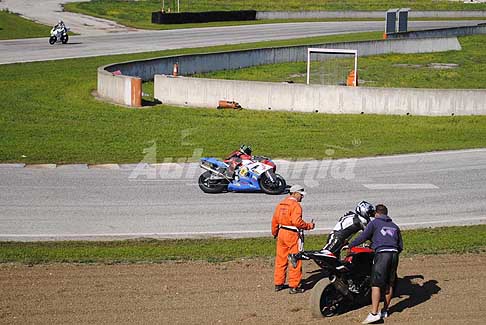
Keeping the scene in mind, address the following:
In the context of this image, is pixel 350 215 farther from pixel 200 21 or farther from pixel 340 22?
pixel 340 22

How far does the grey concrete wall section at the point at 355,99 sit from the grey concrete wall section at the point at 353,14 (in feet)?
129

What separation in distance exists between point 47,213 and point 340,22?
52.4 meters

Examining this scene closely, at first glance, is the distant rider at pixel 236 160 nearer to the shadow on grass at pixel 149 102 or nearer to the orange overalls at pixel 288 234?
the orange overalls at pixel 288 234

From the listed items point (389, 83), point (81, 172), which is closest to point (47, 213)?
point (81, 172)

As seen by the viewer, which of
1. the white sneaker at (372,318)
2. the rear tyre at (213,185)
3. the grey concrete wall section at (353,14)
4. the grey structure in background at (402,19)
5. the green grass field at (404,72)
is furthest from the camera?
the grey concrete wall section at (353,14)

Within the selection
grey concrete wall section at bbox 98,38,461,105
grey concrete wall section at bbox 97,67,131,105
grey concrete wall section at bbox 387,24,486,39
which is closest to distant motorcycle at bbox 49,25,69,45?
grey concrete wall section at bbox 98,38,461,105

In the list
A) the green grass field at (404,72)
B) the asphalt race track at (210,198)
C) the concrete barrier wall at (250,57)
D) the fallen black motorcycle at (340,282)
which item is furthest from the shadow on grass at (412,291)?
the green grass field at (404,72)

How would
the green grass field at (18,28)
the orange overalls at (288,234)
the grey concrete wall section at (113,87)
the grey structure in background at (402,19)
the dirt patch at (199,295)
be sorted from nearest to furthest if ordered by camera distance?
the dirt patch at (199,295), the orange overalls at (288,234), the grey concrete wall section at (113,87), the green grass field at (18,28), the grey structure in background at (402,19)

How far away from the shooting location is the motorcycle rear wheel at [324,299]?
1311 centimetres

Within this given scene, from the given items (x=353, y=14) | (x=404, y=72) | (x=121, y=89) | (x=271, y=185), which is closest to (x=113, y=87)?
(x=121, y=89)

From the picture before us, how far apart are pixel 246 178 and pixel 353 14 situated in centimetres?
5513

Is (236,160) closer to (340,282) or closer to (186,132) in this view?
(186,132)

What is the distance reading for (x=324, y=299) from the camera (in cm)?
1317

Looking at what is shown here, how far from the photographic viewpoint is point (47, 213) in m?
19.1
